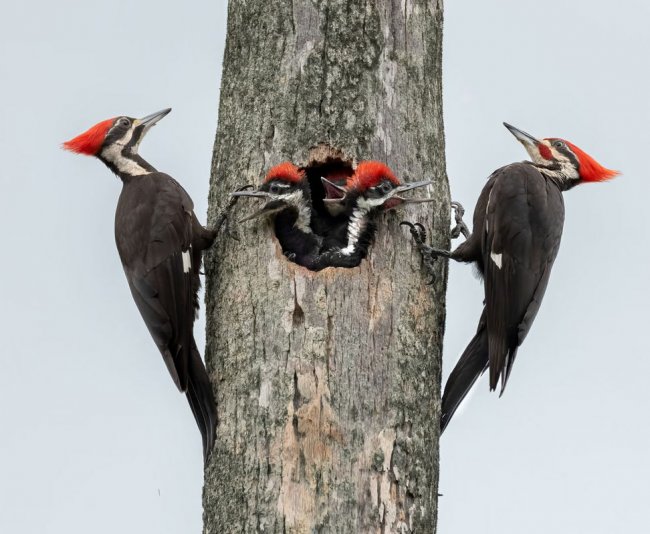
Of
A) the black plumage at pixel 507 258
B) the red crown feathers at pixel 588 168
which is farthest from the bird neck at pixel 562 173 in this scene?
the black plumage at pixel 507 258

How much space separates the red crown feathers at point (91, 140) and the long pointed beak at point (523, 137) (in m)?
2.17

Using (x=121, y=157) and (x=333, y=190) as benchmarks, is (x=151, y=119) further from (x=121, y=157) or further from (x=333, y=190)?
(x=333, y=190)

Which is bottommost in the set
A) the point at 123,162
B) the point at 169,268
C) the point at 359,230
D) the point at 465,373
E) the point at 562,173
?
the point at 465,373

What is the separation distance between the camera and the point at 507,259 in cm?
446

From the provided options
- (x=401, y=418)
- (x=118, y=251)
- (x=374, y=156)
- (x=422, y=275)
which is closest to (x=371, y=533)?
(x=401, y=418)

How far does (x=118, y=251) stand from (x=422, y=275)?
1.43m

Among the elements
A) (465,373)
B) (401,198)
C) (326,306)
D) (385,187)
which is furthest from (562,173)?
(326,306)

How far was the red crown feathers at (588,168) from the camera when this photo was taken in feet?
17.3

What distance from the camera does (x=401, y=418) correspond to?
3.49m

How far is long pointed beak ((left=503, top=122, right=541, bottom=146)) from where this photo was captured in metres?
5.36

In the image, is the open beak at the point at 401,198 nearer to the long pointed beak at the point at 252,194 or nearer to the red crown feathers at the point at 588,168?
the long pointed beak at the point at 252,194

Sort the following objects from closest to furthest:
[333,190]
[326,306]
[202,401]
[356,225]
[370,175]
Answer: [326,306] < [202,401] < [370,175] < [356,225] < [333,190]

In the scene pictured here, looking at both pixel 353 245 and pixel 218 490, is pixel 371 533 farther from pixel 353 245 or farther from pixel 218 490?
pixel 353 245

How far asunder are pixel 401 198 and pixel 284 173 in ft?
1.59
